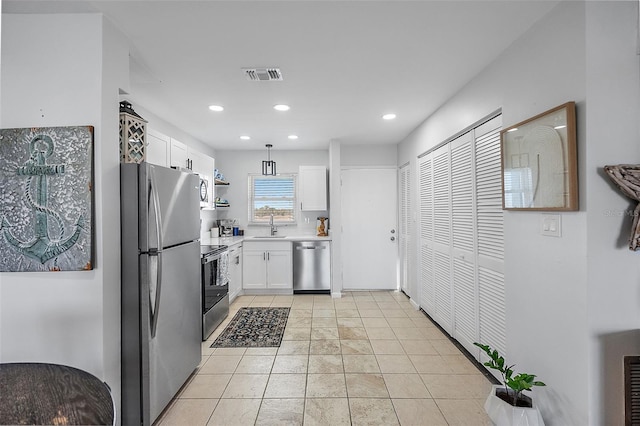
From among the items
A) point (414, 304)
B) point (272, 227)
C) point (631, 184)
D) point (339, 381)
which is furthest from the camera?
point (272, 227)

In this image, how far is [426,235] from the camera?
13.0 feet

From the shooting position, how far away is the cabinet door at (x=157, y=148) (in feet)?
9.65

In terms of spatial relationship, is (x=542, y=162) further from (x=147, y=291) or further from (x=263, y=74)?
(x=147, y=291)

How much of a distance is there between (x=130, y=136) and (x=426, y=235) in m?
3.27

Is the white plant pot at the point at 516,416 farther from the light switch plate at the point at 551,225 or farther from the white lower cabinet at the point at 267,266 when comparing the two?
the white lower cabinet at the point at 267,266

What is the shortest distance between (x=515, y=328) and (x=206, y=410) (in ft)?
7.13

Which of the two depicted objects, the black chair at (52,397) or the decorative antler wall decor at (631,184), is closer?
the black chair at (52,397)

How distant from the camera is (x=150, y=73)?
251 cm

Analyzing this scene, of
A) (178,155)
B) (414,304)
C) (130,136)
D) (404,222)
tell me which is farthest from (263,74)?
(414,304)

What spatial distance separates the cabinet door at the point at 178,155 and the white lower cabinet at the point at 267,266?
1753mm

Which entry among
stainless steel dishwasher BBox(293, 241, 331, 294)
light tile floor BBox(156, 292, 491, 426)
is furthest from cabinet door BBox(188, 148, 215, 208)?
light tile floor BBox(156, 292, 491, 426)

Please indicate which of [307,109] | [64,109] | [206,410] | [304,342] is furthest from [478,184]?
[64,109]

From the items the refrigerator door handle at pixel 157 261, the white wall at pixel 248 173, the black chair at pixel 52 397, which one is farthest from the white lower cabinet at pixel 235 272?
the black chair at pixel 52 397

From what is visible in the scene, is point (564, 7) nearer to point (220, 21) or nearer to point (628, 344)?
point (628, 344)
